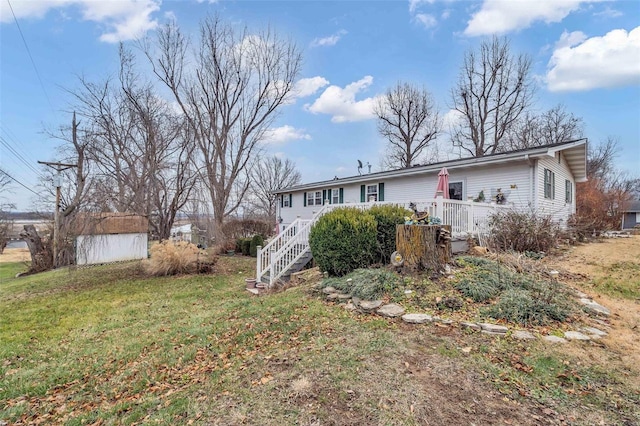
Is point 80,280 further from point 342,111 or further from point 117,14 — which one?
point 342,111

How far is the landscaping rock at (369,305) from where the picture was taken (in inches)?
180

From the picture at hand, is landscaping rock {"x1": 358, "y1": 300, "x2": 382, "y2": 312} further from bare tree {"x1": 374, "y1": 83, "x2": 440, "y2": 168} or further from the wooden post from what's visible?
bare tree {"x1": 374, "y1": 83, "x2": 440, "y2": 168}

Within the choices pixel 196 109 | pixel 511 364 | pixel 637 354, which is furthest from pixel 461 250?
pixel 196 109

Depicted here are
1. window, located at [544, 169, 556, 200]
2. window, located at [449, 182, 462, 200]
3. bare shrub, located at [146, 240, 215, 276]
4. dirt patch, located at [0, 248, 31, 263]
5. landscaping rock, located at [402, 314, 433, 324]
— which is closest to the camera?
landscaping rock, located at [402, 314, 433, 324]

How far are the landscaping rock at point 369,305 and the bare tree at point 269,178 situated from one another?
1024 inches

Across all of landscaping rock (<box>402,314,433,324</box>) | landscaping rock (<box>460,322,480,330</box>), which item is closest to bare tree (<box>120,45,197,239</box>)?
landscaping rock (<box>402,314,433,324</box>)

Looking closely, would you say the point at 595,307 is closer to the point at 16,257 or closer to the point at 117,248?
the point at 117,248

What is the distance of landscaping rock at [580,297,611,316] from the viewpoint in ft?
14.1

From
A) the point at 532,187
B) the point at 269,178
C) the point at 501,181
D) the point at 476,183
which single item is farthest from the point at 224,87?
the point at 532,187

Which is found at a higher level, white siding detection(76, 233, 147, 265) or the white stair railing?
the white stair railing

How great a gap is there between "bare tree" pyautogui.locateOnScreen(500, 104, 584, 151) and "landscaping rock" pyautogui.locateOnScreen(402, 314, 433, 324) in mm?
22528

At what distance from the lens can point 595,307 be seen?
445cm

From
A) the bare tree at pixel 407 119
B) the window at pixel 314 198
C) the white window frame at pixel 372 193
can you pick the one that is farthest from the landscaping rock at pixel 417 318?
the bare tree at pixel 407 119

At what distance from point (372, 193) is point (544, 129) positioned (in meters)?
17.4
